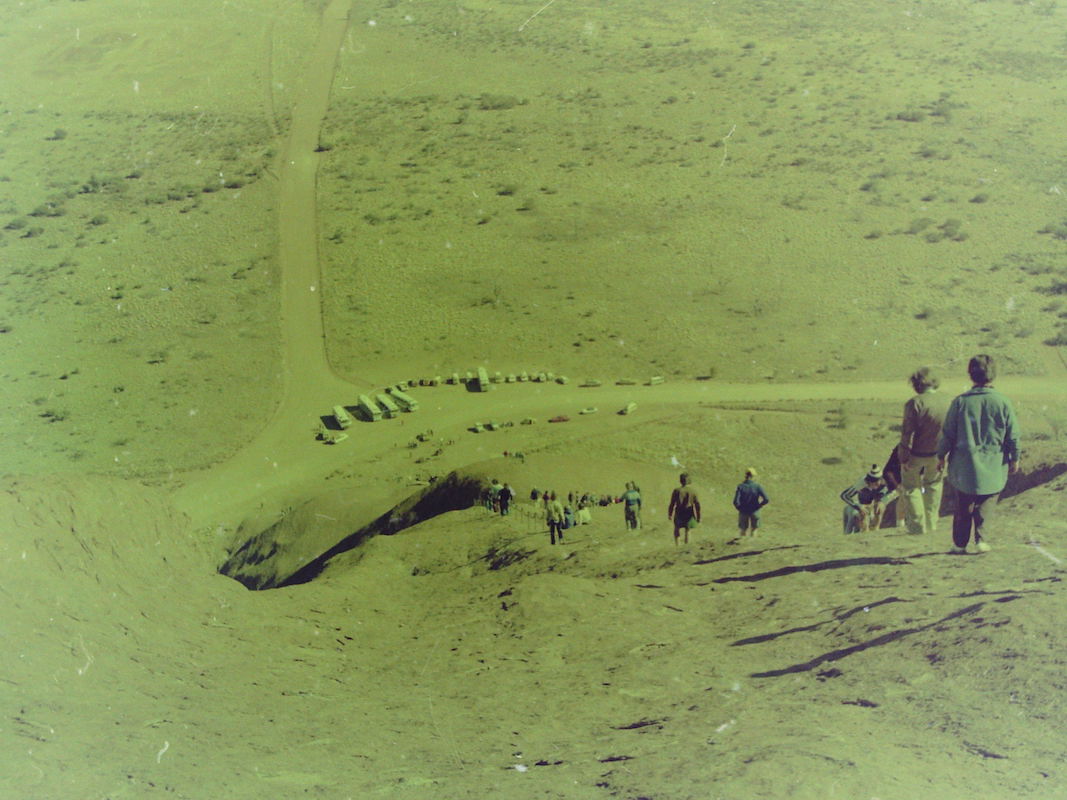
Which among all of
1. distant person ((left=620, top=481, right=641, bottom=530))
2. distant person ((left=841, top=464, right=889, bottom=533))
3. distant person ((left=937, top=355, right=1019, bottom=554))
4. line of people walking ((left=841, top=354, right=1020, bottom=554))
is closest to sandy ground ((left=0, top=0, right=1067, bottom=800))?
distant person ((left=620, top=481, right=641, bottom=530))

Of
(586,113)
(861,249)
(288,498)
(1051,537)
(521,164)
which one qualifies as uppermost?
(586,113)

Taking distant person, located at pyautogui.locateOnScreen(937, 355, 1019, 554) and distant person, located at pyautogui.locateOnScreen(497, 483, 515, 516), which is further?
distant person, located at pyautogui.locateOnScreen(497, 483, 515, 516)

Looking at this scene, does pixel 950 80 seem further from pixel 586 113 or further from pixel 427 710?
pixel 427 710

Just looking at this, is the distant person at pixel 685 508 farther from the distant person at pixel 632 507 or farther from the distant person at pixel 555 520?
the distant person at pixel 555 520

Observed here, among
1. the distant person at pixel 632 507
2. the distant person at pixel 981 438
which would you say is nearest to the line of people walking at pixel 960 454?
the distant person at pixel 981 438

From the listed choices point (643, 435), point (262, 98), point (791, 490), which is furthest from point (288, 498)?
point (262, 98)

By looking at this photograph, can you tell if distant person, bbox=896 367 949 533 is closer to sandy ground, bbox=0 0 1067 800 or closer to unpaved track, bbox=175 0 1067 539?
sandy ground, bbox=0 0 1067 800

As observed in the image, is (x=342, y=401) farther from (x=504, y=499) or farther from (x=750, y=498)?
(x=750, y=498)
